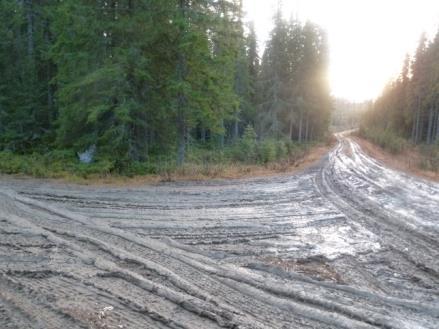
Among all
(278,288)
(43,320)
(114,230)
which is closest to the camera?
(43,320)

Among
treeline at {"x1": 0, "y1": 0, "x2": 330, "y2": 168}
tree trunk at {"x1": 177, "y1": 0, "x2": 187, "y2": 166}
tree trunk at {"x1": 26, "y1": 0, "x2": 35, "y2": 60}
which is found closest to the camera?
treeline at {"x1": 0, "y1": 0, "x2": 330, "y2": 168}

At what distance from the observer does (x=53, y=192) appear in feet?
30.0

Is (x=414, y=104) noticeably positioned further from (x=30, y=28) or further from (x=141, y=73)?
(x=30, y=28)

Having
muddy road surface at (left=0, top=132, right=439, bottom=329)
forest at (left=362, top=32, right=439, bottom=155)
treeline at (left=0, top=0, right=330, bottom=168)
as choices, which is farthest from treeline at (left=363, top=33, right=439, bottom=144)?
muddy road surface at (left=0, top=132, right=439, bottom=329)

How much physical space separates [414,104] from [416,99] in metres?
1.14

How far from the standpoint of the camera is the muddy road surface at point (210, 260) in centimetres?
381

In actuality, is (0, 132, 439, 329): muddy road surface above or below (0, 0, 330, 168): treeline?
below

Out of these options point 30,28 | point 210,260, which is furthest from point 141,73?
point 30,28

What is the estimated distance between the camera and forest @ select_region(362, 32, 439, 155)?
37100mm

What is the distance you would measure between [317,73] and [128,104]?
2625cm

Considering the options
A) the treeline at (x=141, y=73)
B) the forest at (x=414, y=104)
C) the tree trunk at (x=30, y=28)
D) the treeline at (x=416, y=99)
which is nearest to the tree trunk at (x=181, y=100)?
the treeline at (x=141, y=73)

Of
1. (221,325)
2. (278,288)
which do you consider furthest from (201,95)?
(221,325)

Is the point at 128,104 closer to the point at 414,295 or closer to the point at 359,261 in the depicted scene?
the point at 359,261

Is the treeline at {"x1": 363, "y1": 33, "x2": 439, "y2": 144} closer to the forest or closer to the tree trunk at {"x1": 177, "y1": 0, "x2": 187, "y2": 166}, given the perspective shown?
the forest
